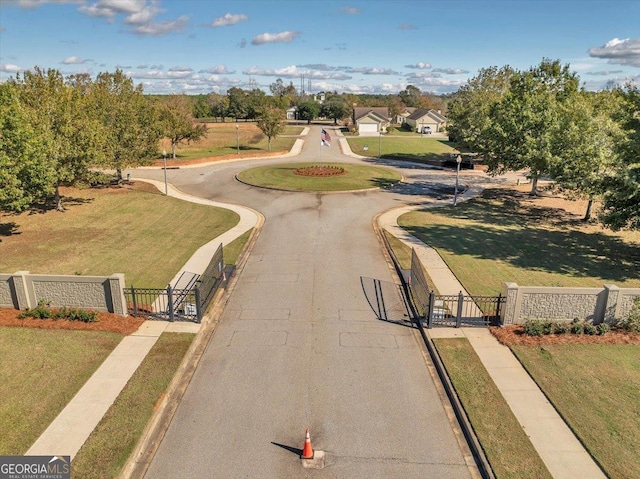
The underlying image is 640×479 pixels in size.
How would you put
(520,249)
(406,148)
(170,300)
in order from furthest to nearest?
1. (406,148)
2. (520,249)
3. (170,300)

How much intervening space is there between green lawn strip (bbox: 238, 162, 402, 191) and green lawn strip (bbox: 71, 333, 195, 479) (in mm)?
26372

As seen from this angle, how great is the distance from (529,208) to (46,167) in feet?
111

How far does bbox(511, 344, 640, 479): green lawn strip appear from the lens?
1009cm

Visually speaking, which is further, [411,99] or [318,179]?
[411,99]

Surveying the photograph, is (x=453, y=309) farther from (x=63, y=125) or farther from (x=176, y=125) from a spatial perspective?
(x=176, y=125)

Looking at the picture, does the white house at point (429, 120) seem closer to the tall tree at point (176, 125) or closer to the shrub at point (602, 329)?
the tall tree at point (176, 125)

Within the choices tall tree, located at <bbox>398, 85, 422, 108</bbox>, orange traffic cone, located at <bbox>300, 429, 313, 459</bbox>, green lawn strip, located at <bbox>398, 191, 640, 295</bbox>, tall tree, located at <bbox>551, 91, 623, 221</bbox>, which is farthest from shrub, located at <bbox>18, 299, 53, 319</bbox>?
tall tree, located at <bbox>398, 85, 422, 108</bbox>

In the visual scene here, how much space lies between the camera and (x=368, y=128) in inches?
4058

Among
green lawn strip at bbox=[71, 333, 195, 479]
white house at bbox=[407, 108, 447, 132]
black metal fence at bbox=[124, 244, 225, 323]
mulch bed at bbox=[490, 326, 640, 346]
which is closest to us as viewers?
green lawn strip at bbox=[71, 333, 195, 479]

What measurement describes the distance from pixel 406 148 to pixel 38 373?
67.4m

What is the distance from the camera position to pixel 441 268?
2159 centimetres

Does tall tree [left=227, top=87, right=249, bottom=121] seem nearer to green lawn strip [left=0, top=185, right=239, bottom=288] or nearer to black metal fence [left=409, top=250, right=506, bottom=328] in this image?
green lawn strip [left=0, top=185, right=239, bottom=288]

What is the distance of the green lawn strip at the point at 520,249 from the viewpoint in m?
20.6

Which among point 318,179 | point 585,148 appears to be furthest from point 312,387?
point 318,179
